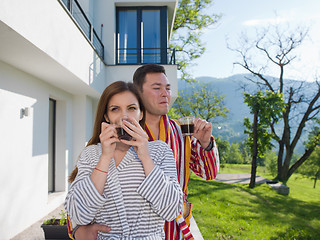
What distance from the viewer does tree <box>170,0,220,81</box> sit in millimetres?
17125

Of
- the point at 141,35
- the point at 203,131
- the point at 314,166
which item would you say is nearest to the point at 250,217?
the point at 141,35

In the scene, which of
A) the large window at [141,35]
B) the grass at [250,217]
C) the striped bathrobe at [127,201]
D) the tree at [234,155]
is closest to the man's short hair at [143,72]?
the striped bathrobe at [127,201]

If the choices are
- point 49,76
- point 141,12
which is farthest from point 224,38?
point 49,76

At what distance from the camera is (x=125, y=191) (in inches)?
42.3

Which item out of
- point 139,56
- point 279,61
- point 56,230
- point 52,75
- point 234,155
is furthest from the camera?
point 234,155

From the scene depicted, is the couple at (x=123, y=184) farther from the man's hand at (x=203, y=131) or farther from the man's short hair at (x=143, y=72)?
the man's hand at (x=203, y=131)

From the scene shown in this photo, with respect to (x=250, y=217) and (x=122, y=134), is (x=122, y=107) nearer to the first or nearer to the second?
(x=122, y=134)

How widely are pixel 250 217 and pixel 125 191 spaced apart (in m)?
7.61

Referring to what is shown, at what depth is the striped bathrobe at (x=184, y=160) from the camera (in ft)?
4.65

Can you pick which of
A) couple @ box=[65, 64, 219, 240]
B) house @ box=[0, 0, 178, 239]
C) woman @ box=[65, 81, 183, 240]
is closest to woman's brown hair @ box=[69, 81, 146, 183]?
couple @ box=[65, 64, 219, 240]

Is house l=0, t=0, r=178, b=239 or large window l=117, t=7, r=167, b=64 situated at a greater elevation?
large window l=117, t=7, r=167, b=64

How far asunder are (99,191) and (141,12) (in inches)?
343

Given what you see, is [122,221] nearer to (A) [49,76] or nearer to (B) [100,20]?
(A) [49,76]

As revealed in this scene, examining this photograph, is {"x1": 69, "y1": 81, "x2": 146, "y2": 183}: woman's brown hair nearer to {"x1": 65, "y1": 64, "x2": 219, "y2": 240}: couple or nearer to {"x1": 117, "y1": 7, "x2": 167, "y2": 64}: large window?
{"x1": 65, "y1": 64, "x2": 219, "y2": 240}: couple
